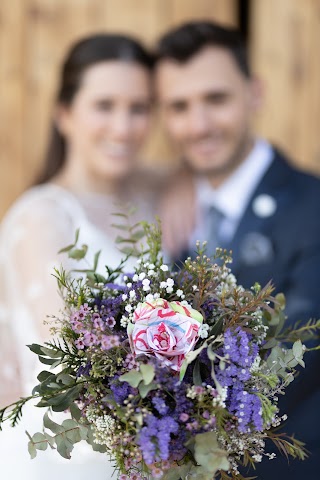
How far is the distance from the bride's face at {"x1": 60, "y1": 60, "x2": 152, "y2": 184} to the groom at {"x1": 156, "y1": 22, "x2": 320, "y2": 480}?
0.12m

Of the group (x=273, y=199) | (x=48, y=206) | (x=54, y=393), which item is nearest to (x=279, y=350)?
(x=54, y=393)

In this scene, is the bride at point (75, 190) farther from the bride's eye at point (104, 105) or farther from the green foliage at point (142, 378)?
the green foliage at point (142, 378)

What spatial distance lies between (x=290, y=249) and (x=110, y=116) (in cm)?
64

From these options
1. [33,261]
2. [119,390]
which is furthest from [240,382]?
[33,261]

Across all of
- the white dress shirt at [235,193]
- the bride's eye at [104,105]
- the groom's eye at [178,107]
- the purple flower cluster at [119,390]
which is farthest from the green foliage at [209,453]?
the groom's eye at [178,107]

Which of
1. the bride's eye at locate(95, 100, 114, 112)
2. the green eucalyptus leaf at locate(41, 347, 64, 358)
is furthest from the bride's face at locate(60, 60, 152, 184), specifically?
the green eucalyptus leaf at locate(41, 347, 64, 358)

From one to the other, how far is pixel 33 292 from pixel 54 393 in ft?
2.68

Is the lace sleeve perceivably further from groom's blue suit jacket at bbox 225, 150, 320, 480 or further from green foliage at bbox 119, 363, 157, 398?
green foliage at bbox 119, 363, 157, 398

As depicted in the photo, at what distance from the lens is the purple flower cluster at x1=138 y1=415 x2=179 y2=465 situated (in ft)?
3.14

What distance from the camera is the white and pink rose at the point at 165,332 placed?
1020 millimetres

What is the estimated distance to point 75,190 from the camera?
2320 mm

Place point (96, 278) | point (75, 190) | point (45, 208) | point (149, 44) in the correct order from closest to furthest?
point (96, 278) → point (45, 208) → point (75, 190) → point (149, 44)

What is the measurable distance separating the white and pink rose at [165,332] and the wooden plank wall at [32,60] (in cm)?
213

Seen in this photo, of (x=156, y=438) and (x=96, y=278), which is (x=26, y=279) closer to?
(x=96, y=278)
